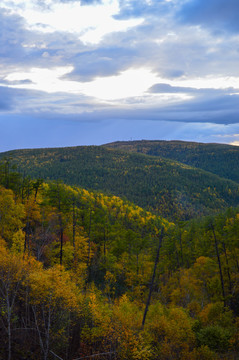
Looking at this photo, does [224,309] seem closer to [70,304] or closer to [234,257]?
[234,257]

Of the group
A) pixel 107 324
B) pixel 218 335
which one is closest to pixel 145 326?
pixel 107 324

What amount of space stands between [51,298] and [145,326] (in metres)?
13.0

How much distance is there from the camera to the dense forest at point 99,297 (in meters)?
27.3

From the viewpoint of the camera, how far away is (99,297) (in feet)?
131

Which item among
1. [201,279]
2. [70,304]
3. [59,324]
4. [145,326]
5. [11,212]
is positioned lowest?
[201,279]

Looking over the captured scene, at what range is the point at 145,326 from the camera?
31.6 m

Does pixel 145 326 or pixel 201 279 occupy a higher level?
pixel 145 326

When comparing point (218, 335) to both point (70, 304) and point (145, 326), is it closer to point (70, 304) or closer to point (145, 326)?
point (145, 326)

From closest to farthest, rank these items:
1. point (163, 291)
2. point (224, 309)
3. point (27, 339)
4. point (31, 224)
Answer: point (27, 339) < point (224, 309) < point (31, 224) < point (163, 291)

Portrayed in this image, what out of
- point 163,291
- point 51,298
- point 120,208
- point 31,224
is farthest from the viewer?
point 120,208

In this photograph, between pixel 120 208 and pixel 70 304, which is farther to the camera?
pixel 120 208

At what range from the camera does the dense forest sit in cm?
2731

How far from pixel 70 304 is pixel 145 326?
1084 cm

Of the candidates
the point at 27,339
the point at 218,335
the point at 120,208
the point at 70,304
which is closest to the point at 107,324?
the point at 70,304
